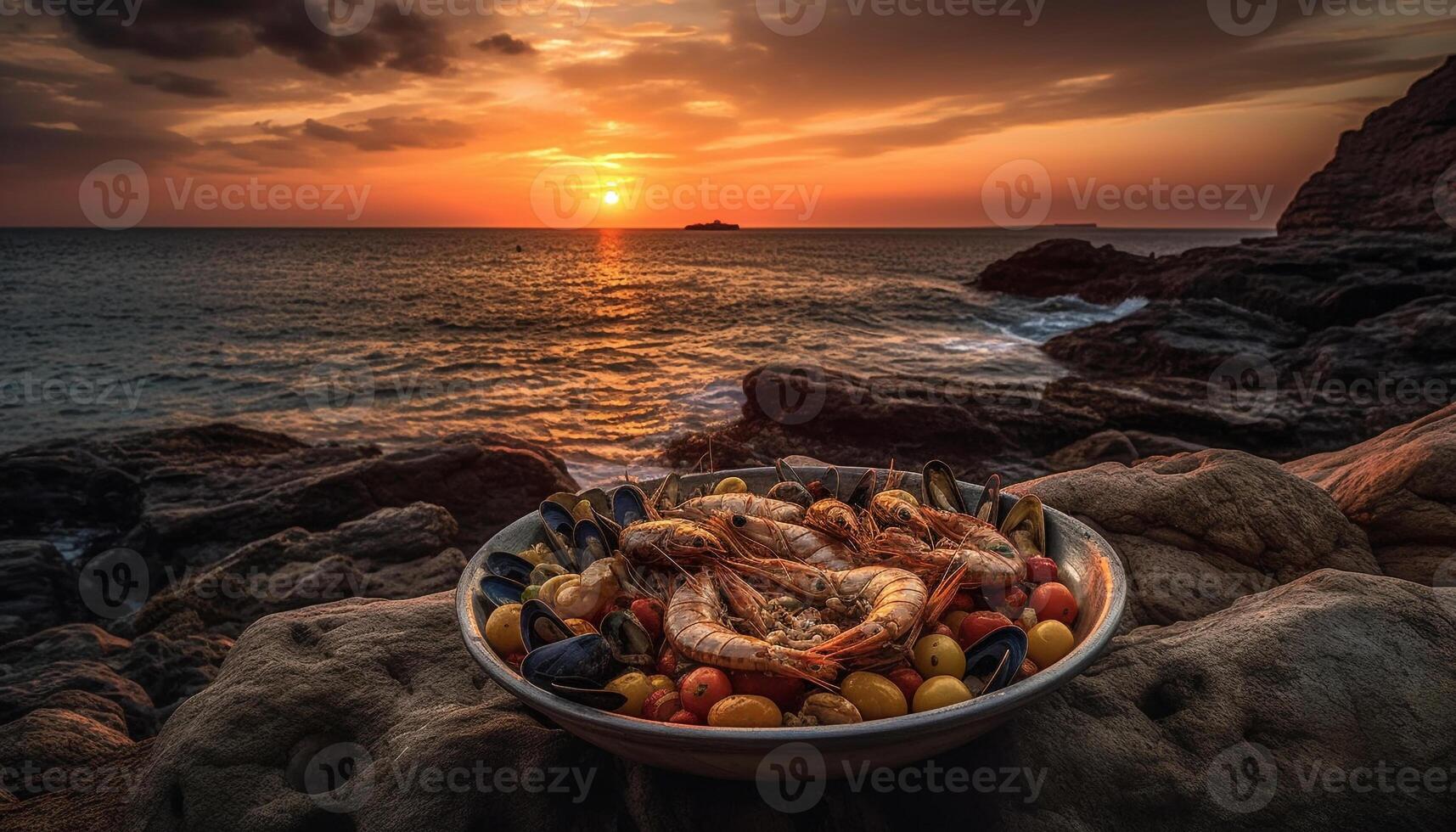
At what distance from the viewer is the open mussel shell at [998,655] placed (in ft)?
9.29

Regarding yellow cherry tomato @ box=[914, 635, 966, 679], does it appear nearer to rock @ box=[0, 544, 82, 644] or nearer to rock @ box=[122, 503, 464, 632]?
rock @ box=[122, 503, 464, 632]

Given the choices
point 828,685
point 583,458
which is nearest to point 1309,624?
point 828,685

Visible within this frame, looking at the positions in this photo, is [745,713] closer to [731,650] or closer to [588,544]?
[731,650]

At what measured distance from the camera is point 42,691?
20.3 feet

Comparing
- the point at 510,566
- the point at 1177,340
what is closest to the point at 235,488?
the point at 510,566

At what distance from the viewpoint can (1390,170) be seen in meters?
49.6

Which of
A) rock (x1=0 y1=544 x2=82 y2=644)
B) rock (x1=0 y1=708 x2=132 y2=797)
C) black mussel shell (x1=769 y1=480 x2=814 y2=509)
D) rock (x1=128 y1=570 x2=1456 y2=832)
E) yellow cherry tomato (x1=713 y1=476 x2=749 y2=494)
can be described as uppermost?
black mussel shell (x1=769 y1=480 x2=814 y2=509)

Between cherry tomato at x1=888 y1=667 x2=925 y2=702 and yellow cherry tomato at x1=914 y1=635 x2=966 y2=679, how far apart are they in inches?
2.1

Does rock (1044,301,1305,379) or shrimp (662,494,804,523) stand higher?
shrimp (662,494,804,523)

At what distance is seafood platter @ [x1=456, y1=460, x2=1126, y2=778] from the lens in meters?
2.61

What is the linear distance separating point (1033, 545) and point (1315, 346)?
24343mm

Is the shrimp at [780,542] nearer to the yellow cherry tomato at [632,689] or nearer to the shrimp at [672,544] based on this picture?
the shrimp at [672,544]

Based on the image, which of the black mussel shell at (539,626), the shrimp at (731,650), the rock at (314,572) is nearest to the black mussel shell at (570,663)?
the black mussel shell at (539,626)

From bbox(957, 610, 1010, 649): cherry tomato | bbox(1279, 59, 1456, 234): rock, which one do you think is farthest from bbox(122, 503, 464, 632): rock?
bbox(1279, 59, 1456, 234): rock
